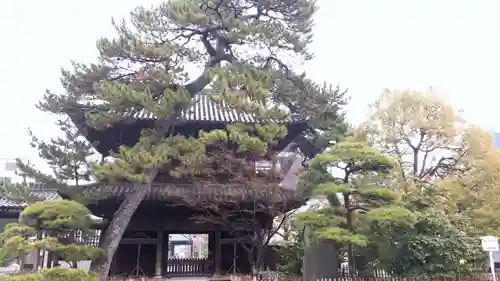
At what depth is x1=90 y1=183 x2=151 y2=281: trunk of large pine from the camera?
38.5 ft

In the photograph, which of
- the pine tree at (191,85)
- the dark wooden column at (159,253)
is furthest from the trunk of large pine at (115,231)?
the dark wooden column at (159,253)

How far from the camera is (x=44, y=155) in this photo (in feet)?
42.5

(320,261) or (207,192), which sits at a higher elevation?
(207,192)

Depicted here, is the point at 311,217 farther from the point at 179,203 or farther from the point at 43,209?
the point at 43,209

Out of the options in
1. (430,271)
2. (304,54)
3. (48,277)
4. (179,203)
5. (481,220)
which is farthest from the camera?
(481,220)

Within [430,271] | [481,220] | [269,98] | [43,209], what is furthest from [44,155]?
[481,220]

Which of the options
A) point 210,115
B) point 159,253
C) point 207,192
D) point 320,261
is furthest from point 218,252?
point 210,115

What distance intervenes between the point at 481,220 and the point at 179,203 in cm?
1260

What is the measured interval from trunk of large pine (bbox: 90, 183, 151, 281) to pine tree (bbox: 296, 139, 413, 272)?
16.9ft

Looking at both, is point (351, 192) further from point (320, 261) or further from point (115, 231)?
point (115, 231)

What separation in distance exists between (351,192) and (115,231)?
726cm

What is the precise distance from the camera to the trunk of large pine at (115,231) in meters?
11.7

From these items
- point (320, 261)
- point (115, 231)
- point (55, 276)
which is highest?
point (115, 231)

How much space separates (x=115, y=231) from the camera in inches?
484
